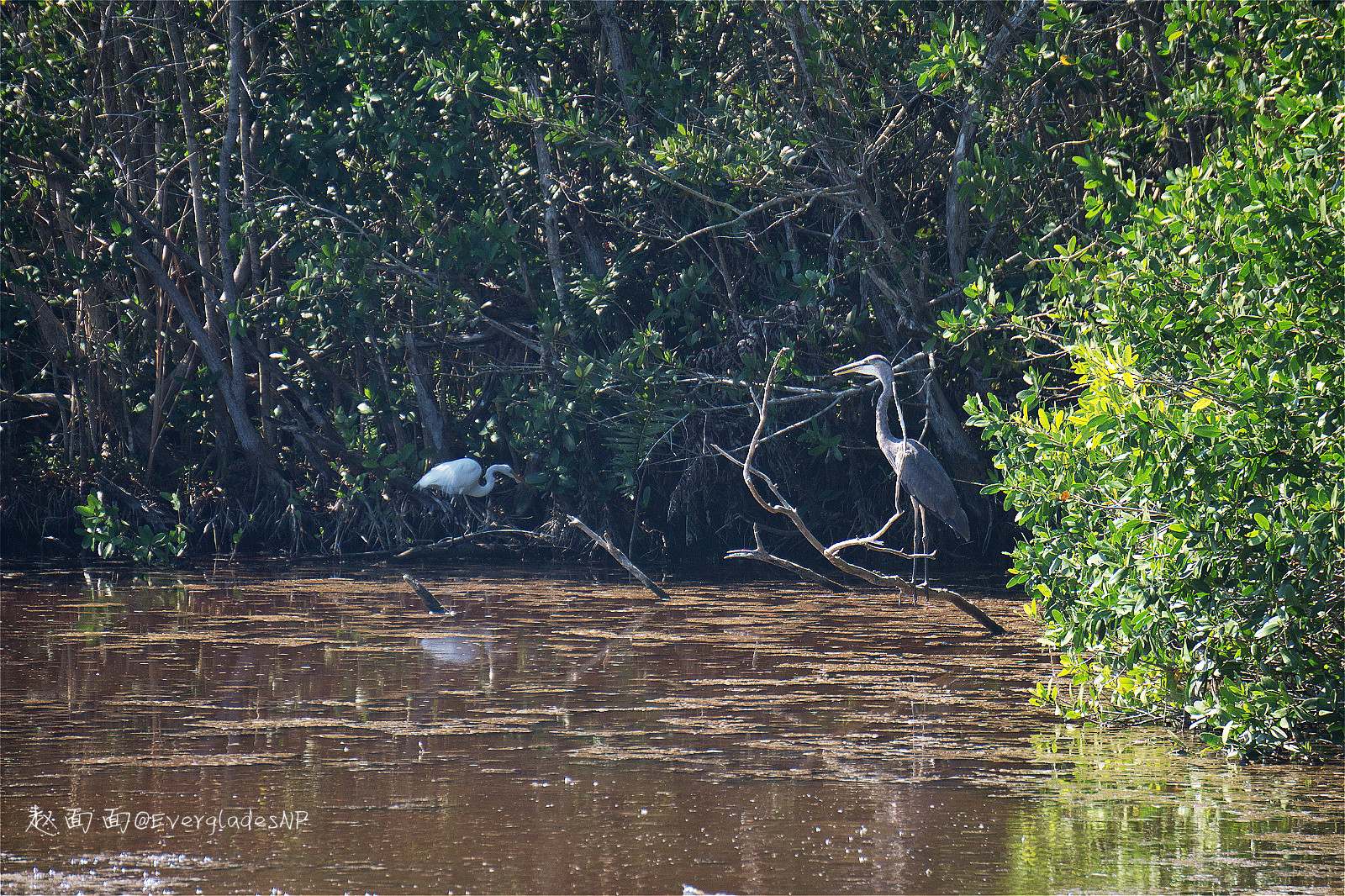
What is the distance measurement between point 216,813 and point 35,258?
7.85 meters

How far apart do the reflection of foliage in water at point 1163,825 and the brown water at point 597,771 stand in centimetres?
1

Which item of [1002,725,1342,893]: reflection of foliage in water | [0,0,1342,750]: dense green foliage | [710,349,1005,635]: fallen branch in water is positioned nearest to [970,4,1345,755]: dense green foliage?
[0,0,1342,750]: dense green foliage

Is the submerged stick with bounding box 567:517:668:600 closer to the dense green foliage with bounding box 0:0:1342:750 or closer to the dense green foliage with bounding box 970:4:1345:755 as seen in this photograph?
the dense green foliage with bounding box 0:0:1342:750

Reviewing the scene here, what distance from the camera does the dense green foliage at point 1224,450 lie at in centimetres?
360

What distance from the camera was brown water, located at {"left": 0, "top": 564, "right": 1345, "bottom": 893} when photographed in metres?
3.04

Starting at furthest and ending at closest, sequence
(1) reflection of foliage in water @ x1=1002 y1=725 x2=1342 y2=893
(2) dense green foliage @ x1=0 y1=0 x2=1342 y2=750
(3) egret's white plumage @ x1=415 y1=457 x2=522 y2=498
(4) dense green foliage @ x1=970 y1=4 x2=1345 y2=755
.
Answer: (3) egret's white plumage @ x1=415 y1=457 x2=522 y2=498
(2) dense green foliage @ x1=0 y1=0 x2=1342 y2=750
(4) dense green foliage @ x1=970 y1=4 x2=1345 y2=755
(1) reflection of foliage in water @ x1=1002 y1=725 x2=1342 y2=893

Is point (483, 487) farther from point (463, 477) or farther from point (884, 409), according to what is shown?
point (884, 409)

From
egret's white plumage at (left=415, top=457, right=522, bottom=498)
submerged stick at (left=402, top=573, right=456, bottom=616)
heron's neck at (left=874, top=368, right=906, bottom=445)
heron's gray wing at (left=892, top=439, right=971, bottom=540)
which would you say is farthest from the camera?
egret's white plumage at (left=415, top=457, right=522, bottom=498)

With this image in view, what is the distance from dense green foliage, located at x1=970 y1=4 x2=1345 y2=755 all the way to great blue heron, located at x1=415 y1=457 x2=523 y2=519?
15.8 ft

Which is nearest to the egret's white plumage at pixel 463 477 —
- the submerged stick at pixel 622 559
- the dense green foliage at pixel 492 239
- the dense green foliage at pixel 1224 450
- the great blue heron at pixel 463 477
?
the great blue heron at pixel 463 477

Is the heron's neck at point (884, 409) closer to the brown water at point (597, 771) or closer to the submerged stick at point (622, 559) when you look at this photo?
the brown water at point (597, 771)

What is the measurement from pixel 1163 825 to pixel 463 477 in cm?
613

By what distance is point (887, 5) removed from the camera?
748cm

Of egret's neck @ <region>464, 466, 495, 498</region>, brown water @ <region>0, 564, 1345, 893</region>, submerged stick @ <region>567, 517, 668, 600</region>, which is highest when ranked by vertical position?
egret's neck @ <region>464, 466, 495, 498</region>
